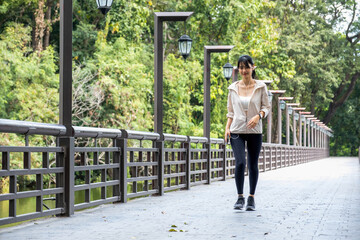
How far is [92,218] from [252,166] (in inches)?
79.5

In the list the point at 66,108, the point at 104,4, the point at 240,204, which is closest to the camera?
the point at 66,108

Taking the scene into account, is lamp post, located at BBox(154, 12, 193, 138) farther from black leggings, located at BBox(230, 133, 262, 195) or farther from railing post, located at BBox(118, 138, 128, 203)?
black leggings, located at BBox(230, 133, 262, 195)

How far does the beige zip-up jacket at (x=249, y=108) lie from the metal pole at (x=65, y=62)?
1935 millimetres

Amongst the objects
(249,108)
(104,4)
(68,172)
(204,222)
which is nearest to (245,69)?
(249,108)

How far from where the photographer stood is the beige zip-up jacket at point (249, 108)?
28.7 ft

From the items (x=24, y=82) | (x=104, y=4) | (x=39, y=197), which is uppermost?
(x=104, y=4)

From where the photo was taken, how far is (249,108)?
877 centimetres

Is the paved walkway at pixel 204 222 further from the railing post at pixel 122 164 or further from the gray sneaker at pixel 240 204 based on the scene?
the railing post at pixel 122 164

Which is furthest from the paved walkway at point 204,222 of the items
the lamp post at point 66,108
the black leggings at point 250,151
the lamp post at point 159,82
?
the lamp post at point 159,82

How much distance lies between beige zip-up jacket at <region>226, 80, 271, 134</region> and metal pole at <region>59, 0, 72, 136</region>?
1.94 m

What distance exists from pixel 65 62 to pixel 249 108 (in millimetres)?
2213

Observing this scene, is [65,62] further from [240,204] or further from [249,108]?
[240,204]

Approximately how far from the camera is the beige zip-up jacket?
8.73 m

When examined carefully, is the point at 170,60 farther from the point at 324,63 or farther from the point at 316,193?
the point at 316,193
